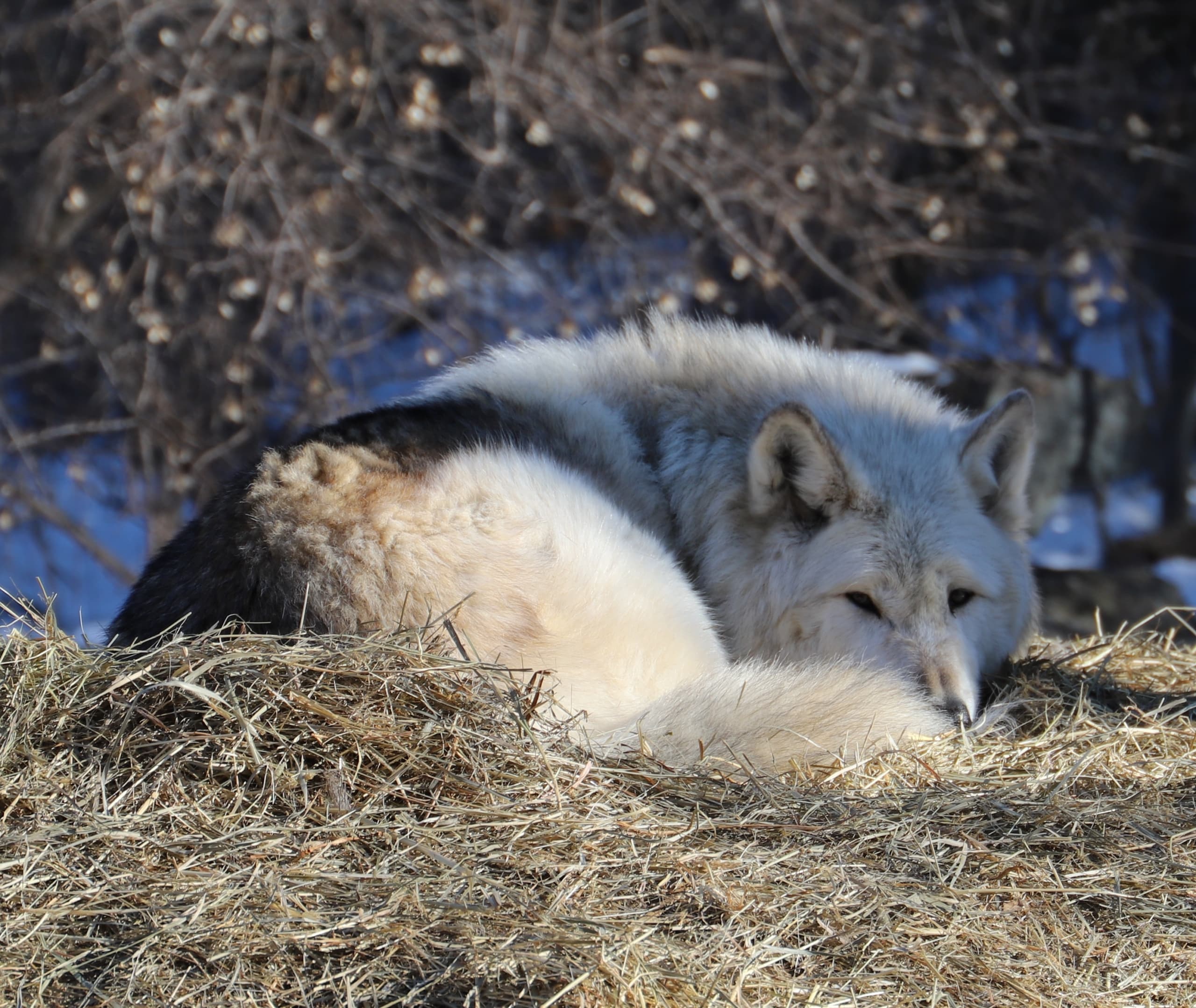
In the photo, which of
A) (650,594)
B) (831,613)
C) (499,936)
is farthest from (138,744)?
(831,613)

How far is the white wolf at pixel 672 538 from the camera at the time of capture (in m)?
2.68

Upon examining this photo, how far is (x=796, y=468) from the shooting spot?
3.46m

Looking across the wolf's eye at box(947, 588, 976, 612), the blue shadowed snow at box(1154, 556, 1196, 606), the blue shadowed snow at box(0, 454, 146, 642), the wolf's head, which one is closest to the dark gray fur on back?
the wolf's head

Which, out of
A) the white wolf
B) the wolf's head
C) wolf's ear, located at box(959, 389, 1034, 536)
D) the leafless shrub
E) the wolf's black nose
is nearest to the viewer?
the white wolf

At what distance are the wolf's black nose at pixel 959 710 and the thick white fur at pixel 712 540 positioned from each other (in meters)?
0.04

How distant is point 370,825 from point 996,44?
8.73 meters

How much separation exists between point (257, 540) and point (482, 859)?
1051mm

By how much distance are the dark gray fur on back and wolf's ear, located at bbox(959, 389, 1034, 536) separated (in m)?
1.20

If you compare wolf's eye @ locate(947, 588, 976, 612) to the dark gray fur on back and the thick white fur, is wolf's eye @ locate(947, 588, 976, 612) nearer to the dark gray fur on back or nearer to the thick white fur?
the thick white fur

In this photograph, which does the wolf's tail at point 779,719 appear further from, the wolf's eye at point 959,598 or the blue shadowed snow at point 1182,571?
the blue shadowed snow at point 1182,571

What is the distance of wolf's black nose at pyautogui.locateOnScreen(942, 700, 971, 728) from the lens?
10.0 ft

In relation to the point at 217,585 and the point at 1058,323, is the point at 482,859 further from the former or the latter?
the point at 1058,323

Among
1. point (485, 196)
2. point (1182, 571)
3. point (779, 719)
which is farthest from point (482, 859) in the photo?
point (1182, 571)

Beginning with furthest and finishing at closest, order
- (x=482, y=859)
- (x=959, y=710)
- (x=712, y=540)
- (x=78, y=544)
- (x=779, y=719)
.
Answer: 1. (x=78, y=544)
2. (x=712, y=540)
3. (x=959, y=710)
4. (x=779, y=719)
5. (x=482, y=859)
